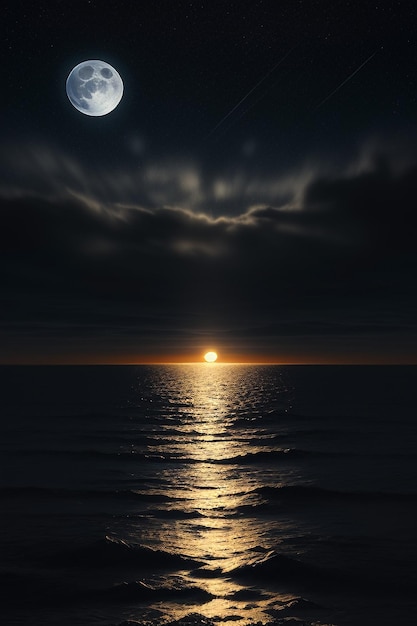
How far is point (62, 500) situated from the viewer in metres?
32.6

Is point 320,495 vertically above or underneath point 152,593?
underneath

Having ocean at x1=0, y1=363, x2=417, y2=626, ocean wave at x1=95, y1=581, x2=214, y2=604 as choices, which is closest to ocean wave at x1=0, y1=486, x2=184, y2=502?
ocean at x1=0, y1=363, x2=417, y2=626

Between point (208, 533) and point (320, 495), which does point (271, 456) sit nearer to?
point (320, 495)

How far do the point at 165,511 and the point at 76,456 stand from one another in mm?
22806

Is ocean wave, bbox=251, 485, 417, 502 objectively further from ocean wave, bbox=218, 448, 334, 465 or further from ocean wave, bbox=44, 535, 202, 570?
ocean wave, bbox=44, 535, 202, 570

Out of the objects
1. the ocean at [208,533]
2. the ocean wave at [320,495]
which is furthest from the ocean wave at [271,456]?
the ocean wave at [320,495]

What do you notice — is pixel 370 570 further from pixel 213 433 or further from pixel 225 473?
pixel 213 433

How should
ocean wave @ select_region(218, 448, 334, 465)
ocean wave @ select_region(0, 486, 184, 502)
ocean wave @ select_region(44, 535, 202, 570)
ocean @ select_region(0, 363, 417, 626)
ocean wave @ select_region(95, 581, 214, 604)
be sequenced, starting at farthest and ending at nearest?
ocean wave @ select_region(218, 448, 334, 465) → ocean wave @ select_region(0, 486, 184, 502) → ocean wave @ select_region(44, 535, 202, 570) → ocean wave @ select_region(95, 581, 214, 604) → ocean @ select_region(0, 363, 417, 626)

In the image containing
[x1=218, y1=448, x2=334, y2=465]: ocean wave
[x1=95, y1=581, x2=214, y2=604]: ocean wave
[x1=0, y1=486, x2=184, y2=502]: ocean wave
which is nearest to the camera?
[x1=95, y1=581, x2=214, y2=604]: ocean wave

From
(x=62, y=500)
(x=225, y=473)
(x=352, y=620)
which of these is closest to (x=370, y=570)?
(x=352, y=620)

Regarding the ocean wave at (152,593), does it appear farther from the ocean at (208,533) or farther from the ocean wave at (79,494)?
the ocean wave at (79,494)

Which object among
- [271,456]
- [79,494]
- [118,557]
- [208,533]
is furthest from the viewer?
[271,456]

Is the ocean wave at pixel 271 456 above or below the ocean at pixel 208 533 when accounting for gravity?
below

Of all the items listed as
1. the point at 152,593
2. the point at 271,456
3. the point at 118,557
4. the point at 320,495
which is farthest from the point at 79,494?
the point at 271,456
